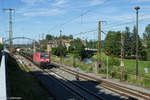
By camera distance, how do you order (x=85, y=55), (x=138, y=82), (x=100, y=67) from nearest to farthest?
(x=138, y=82), (x=100, y=67), (x=85, y=55)

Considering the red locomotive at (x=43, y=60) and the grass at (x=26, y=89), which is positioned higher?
the red locomotive at (x=43, y=60)

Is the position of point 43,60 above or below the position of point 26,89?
above

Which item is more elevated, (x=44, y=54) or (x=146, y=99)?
(x=44, y=54)

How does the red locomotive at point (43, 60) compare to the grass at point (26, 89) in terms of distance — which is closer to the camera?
the grass at point (26, 89)

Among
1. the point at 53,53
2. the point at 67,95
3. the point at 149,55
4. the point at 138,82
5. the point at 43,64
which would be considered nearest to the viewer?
the point at 67,95

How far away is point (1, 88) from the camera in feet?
14.8

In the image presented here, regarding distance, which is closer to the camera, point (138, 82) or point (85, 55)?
point (138, 82)

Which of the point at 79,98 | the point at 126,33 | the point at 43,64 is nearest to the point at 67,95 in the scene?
the point at 79,98

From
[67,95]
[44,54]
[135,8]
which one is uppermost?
[135,8]

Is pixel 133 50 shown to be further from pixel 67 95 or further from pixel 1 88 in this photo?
pixel 1 88

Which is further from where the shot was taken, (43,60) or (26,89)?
(43,60)

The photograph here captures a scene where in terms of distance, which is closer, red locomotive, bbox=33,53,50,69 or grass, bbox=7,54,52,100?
grass, bbox=7,54,52,100

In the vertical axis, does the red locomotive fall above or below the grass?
above

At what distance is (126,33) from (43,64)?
70444mm
